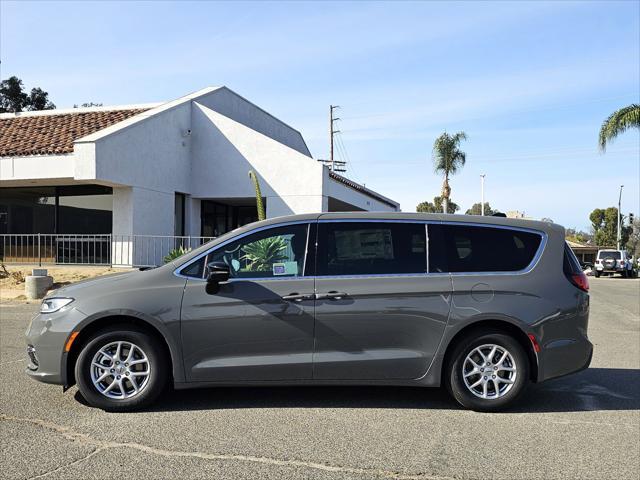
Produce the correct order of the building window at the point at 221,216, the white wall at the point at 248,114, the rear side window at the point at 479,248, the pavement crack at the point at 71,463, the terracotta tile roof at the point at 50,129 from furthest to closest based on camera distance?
the white wall at the point at 248,114, the building window at the point at 221,216, the terracotta tile roof at the point at 50,129, the rear side window at the point at 479,248, the pavement crack at the point at 71,463

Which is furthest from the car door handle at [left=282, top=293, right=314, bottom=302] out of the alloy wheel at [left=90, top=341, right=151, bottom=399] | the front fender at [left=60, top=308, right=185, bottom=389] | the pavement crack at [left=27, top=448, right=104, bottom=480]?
the pavement crack at [left=27, top=448, right=104, bottom=480]

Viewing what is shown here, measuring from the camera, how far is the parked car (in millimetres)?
36000

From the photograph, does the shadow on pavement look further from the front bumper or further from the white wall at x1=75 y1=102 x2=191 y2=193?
the white wall at x1=75 y1=102 x2=191 y2=193

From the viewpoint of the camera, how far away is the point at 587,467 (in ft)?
12.8

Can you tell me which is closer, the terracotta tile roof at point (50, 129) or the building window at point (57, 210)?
the terracotta tile roof at point (50, 129)

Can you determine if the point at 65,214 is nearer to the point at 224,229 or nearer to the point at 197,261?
the point at 224,229

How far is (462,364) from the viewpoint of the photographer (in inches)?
199

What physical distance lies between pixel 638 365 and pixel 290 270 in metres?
4.92

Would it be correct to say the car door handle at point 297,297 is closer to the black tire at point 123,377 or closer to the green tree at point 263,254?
the green tree at point 263,254

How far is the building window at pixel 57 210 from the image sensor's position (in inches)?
754

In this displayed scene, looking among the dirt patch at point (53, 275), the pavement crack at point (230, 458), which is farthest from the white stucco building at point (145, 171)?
the pavement crack at point (230, 458)

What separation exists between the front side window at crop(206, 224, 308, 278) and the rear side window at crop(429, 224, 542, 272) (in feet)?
3.91

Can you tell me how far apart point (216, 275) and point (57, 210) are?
1674 centimetres

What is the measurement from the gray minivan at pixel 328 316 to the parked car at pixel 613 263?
34534 mm
